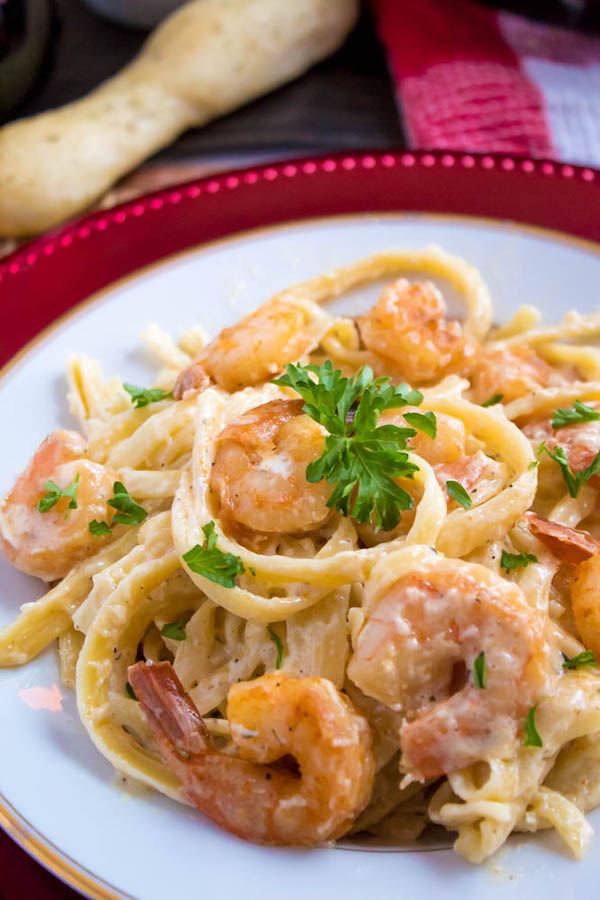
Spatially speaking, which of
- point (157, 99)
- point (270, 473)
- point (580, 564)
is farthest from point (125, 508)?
point (157, 99)

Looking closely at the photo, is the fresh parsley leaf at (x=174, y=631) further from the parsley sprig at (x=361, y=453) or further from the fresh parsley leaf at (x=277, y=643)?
the parsley sprig at (x=361, y=453)

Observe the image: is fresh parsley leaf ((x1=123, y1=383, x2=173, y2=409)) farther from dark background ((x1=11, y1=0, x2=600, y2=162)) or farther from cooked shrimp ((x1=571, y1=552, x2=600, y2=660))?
dark background ((x1=11, y1=0, x2=600, y2=162))

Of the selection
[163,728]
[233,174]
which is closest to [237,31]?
[233,174]

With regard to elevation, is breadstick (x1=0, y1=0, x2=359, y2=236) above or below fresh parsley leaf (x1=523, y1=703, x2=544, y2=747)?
above

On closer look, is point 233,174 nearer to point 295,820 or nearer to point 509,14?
point 509,14

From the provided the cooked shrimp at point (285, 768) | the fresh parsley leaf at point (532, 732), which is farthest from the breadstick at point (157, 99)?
the fresh parsley leaf at point (532, 732)

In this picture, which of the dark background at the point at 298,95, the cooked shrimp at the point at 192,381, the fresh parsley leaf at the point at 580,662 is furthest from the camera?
the dark background at the point at 298,95

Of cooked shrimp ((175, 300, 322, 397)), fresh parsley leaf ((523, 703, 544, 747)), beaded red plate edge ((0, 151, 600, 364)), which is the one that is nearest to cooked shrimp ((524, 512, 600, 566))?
fresh parsley leaf ((523, 703, 544, 747))
